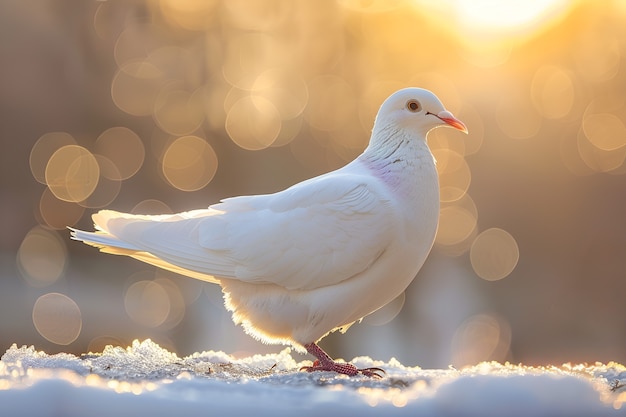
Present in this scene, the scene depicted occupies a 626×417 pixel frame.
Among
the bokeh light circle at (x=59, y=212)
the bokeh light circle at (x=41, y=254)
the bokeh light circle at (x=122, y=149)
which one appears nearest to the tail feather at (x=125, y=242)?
the bokeh light circle at (x=59, y=212)

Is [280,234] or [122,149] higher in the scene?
[122,149]

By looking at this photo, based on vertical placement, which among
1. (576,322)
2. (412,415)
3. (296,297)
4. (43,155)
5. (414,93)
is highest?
(43,155)

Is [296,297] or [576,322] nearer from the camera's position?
[296,297]

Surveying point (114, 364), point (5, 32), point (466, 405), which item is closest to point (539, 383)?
point (466, 405)

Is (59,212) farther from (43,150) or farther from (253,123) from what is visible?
(253,123)

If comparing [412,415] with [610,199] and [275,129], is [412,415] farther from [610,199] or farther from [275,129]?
[275,129]

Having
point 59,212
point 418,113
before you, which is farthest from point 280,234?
point 59,212
